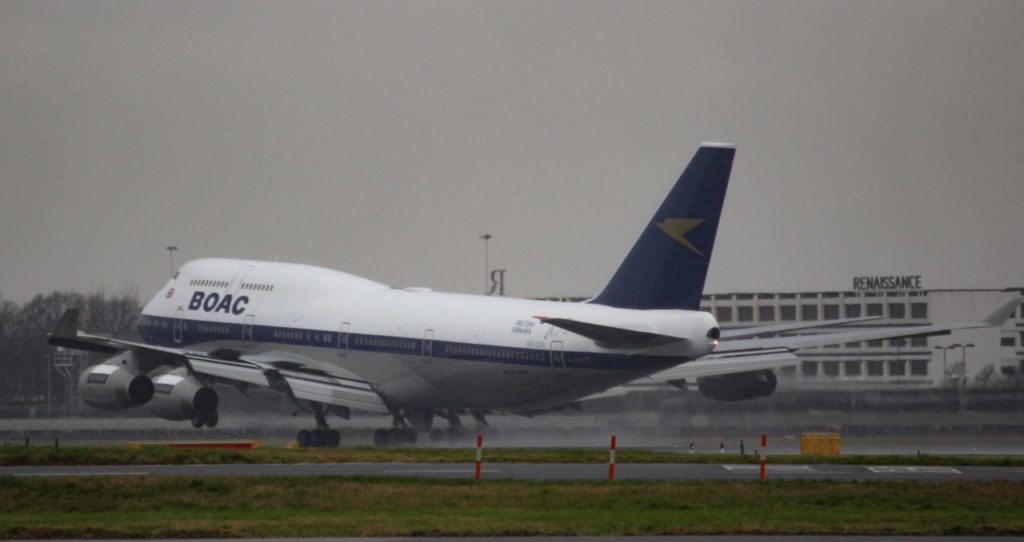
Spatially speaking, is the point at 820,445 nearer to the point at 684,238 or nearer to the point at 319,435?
the point at 684,238

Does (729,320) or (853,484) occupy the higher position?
(729,320)

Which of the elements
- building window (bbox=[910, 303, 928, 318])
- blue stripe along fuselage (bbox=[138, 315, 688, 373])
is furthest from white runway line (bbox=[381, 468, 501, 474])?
building window (bbox=[910, 303, 928, 318])

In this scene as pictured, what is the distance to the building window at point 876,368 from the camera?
268 feet

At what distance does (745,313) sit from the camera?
12494 centimetres

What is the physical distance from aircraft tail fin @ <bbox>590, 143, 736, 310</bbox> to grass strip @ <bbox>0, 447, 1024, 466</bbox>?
21.0ft

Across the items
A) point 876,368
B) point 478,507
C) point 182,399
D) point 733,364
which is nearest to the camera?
point 478,507

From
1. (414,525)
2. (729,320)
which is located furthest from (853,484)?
(729,320)

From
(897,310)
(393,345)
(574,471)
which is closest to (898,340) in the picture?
(897,310)

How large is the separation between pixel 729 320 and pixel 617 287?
236 ft

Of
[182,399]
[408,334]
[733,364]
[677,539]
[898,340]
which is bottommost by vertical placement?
[677,539]

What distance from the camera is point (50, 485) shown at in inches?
1433

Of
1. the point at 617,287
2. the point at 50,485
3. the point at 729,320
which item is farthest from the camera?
the point at 729,320

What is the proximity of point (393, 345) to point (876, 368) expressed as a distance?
3002 centimetres

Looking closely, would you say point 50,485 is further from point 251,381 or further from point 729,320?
point 729,320
